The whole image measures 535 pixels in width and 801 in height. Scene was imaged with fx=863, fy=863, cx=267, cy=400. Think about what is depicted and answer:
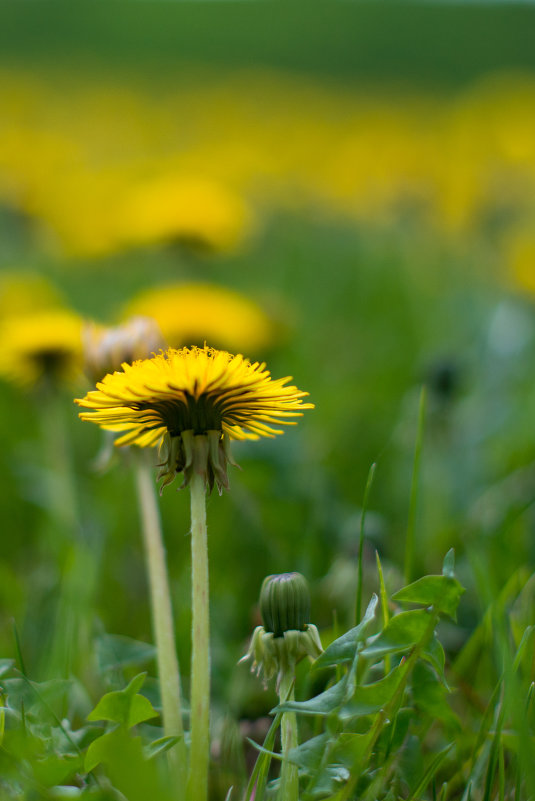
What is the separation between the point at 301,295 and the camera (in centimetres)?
417

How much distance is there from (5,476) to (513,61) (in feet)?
38.2

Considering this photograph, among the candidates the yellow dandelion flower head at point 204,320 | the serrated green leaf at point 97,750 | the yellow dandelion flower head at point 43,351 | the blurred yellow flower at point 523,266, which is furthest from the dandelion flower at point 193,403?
the blurred yellow flower at point 523,266

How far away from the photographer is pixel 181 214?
2.85m

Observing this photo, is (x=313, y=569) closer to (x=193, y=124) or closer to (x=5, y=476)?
(x=5, y=476)

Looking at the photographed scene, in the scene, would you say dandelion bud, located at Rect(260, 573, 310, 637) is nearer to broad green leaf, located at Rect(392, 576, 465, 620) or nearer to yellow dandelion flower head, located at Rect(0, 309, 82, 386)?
broad green leaf, located at Rect(392, 576, 465, 620)

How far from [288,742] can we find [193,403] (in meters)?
0.30

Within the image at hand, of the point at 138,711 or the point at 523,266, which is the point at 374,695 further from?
the point at 523,266

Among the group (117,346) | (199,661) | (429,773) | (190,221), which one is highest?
(190,221)

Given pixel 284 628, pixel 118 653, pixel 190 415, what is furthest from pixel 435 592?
pixel 118 653

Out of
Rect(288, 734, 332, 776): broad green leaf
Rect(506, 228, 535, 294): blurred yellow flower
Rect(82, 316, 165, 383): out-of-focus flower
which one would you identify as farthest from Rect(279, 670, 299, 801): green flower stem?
Rect(506, 228, 535, 294): blurred yellow flower

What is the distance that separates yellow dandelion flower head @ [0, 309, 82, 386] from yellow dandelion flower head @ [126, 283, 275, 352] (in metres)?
0.43

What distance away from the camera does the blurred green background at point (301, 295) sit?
147 centimetres

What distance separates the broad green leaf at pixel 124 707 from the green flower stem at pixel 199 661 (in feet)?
0.17

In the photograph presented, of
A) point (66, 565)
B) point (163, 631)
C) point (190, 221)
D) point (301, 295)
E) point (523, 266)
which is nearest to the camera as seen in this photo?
point (163, 631)
